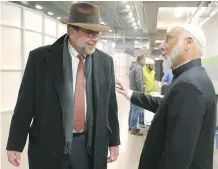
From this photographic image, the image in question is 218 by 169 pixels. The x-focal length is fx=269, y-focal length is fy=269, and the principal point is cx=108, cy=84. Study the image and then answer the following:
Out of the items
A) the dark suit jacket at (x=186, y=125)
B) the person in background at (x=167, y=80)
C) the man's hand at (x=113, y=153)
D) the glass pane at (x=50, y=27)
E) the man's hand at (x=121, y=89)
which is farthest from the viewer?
the glass pane at (x=50, y=27)

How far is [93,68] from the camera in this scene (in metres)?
1.80

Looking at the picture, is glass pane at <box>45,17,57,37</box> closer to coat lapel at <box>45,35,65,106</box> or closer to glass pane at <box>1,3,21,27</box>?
glass pane at <box>1,3,21,27</box>

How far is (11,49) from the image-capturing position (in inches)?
269

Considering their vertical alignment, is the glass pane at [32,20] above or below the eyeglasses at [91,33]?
above

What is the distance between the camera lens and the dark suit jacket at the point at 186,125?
1.25 metres

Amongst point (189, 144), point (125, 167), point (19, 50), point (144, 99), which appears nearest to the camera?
point (189, 144)

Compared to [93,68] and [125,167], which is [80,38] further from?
[125,167]

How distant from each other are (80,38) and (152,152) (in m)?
0.85

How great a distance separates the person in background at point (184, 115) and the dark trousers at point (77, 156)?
0.42 m

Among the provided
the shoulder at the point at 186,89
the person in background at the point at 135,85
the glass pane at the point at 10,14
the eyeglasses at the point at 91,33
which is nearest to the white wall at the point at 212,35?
the person in background at the point at 135,85

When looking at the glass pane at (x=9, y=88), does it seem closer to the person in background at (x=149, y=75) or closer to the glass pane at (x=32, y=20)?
the glass pane at (x=32, y=20)

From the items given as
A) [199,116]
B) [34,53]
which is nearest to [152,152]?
[199,116]

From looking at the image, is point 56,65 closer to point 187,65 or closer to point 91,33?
point 91,33

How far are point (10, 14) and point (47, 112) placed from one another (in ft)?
19.1
